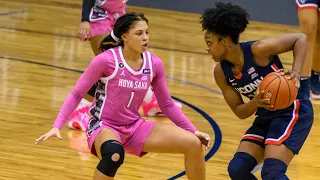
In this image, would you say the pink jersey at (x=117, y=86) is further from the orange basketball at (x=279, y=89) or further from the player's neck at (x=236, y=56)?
the orange basketball at (x=279, y=89)

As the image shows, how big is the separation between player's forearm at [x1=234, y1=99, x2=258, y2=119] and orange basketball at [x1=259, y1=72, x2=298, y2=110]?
0.37 feet

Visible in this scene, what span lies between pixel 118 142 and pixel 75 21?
7.62 metres

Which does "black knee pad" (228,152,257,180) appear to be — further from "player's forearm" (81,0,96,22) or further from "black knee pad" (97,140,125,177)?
"player's forearm" (81,0,96,22)

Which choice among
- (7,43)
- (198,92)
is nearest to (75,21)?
(7,43)

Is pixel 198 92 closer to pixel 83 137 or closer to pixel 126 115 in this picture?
pixel 83 137

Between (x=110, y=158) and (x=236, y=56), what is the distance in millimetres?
980

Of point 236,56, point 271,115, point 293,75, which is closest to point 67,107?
point 236,56

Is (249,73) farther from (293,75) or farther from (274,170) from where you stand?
(274,170)

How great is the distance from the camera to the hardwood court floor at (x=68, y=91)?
17.4 ft

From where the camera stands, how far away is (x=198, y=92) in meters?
7.61

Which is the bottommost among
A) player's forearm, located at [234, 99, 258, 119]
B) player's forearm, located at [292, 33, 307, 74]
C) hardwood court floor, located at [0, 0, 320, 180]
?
hardwood court floor, located at [0, 0, 320, 180]

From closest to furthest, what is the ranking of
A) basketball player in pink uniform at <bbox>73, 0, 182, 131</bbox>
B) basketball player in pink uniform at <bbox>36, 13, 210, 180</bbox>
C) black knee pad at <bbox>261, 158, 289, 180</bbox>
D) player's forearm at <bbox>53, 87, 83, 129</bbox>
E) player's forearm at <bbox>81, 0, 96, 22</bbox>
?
black knee pad at <bbox>261, 158, 289, 180</bbox> < player's forearm at <bbox>53, 87, 83, 129</bbox> < basketball player in pink uniform at <bbox>36, 13, 210, 180</bbox> < basketball player in pink uniform at <bbox>73, 0, 182, 131</bbox> < player's forearm at <bbox>81, 0, 96, 22</bbox>

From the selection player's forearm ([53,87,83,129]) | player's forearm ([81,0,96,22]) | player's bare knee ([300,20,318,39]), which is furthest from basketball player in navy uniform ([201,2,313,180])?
player's bare knee ([300,20,318,39])

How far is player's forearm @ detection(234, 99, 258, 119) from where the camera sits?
417 cm
